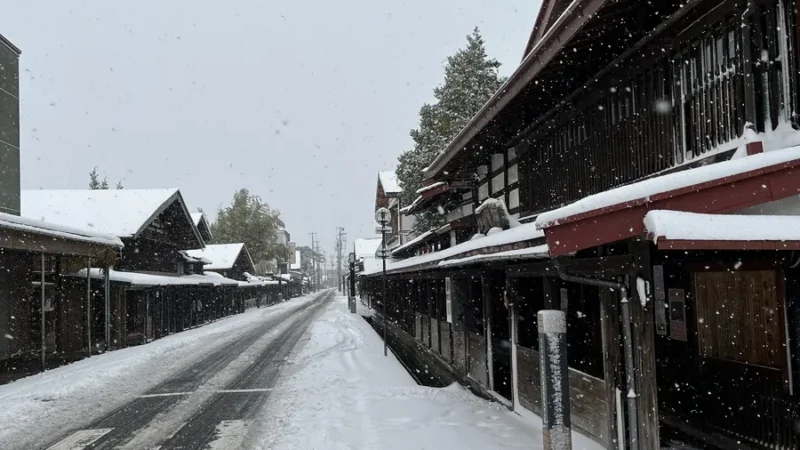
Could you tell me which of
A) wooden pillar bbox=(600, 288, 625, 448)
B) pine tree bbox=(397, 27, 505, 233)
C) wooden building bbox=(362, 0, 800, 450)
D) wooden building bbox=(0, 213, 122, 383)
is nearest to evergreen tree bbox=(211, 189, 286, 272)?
pine tree bbox=(397, 27, 505, 233)

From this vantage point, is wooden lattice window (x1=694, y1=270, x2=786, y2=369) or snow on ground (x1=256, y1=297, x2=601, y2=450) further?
snow on ground (x1=256, y1=297, x2=601, y2=450)

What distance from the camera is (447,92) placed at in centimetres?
2886

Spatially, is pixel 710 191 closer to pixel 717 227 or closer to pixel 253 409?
pixel 717 227

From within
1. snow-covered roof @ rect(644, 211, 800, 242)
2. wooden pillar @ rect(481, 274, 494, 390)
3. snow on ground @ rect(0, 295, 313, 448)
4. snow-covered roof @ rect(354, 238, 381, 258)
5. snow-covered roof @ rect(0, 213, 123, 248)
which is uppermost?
snow-covered roof @ rect(354, 238, 381, 258)

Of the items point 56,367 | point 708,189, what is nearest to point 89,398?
point 56,367

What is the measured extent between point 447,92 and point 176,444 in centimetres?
2379

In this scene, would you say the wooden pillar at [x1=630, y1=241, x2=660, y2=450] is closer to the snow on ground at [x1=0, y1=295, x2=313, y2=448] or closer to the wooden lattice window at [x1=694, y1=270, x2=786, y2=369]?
the wooden lattice window at [x1=694, y1=270, x2=786, y2=369]

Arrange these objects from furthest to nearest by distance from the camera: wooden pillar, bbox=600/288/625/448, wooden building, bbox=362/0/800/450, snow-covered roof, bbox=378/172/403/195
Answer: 1. snow-covered roof, bbox=378/172/403/195
2. wooden pillar, bbox=600/288/625/448
3. wooden building, bbox=362/0/800/450

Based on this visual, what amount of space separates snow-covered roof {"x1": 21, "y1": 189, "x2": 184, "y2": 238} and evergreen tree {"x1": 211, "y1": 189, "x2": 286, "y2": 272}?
36733mm

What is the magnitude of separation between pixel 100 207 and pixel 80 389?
1820 centimetres

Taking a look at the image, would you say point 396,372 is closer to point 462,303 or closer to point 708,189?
point 462,303

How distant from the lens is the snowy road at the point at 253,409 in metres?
7.80

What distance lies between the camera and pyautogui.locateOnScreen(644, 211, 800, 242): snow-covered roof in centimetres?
377

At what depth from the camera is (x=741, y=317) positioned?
761cm
